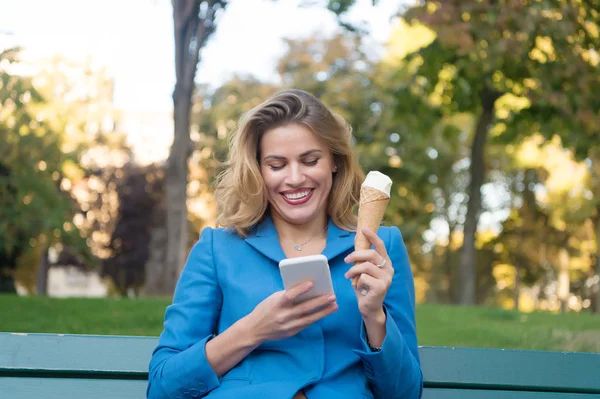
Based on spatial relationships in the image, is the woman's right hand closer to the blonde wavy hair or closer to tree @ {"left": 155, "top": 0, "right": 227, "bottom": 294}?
the blonde wavy hair

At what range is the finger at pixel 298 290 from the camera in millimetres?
2438

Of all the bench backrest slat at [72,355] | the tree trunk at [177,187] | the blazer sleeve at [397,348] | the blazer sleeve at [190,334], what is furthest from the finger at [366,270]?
the tree trunk at [177,187]

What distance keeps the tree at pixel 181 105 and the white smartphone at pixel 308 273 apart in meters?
8.46

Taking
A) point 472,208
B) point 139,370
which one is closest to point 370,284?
point 139,370

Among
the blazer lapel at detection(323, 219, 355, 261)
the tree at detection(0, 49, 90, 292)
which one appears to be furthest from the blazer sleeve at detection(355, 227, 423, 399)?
the tree at detection(0, 49, 90, 292)

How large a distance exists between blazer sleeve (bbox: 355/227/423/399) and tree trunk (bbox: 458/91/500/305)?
43.0 ft

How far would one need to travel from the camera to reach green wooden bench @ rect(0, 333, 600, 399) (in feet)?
9.97

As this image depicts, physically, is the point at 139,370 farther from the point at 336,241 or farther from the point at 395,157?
the point at 395,157

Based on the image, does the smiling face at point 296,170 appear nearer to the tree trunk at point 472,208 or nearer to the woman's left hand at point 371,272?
the woman's left hand at point 371,272

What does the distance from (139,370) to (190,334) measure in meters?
0.32

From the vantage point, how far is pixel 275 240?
119 inches

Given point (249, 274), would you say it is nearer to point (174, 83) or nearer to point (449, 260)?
point (174, 83)

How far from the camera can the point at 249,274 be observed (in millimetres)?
2941

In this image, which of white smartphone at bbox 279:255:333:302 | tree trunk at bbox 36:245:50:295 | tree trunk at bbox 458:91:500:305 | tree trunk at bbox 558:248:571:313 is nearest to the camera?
white smartphone at bbox 279:255:333:302
